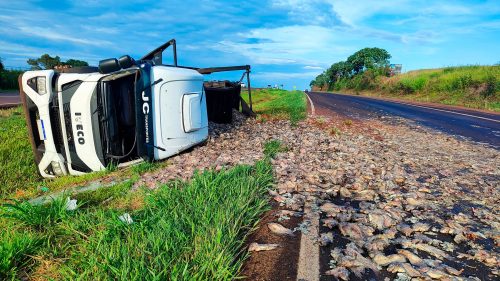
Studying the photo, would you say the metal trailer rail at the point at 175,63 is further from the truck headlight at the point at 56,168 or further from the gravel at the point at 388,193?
the truck headlight at the point at 56,168

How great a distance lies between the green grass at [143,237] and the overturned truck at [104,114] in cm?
156

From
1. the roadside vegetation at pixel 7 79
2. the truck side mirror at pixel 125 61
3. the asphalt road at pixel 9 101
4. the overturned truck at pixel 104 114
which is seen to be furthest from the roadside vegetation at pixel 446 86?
the roadside vegetation at pixel 7 79

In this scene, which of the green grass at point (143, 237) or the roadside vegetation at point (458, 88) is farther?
the roadside vegetation at point (458, 88)

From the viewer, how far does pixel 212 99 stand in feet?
33.3

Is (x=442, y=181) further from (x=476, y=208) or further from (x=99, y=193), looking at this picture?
(x=99, y=193)

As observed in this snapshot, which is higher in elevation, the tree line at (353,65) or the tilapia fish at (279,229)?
the tree line at (353,65)

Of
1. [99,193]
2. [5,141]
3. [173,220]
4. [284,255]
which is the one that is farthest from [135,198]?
[5,141]

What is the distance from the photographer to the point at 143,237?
9.29ft

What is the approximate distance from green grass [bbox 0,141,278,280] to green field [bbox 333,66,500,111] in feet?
75.4

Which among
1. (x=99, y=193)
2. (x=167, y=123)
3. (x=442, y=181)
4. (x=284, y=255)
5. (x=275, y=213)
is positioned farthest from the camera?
(x=167, y=123)

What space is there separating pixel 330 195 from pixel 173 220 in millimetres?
2304

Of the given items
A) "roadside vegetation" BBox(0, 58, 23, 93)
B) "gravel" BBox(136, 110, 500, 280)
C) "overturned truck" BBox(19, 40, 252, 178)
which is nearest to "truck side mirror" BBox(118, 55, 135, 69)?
"overturned truck" BBox(19, 40, 252, 178)

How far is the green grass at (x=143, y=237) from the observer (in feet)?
8.23

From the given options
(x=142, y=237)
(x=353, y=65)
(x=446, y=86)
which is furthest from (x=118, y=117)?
(x=353, y=65)
